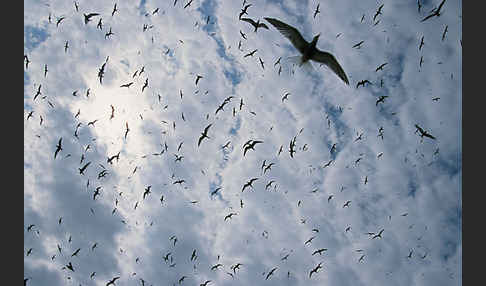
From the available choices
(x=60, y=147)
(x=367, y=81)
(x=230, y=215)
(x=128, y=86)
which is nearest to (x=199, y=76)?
(x=128, y=86)

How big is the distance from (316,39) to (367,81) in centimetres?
833

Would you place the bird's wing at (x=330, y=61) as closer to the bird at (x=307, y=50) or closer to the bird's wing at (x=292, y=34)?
the bird at (x=307, y=50)

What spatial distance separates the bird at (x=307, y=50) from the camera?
1009 cm

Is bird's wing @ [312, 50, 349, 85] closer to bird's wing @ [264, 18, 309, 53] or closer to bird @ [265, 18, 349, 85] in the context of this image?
bird @ [265, 18, 349, 85]

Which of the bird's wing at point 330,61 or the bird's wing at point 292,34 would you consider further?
the bird's wing at point 330,61

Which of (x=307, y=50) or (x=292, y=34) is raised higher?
(x=292, y=34)

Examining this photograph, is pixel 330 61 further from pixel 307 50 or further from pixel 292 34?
pixel 292 34

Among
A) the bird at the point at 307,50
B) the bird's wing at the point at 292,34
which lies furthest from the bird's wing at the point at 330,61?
the bird's wing at the point at 292,34

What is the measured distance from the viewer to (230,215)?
25.3m

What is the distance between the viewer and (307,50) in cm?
1060

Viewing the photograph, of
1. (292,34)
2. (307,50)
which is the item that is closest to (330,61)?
(307,50)

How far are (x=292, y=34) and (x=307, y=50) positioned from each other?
2.76ft

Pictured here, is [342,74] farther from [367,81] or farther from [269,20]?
[367,81]

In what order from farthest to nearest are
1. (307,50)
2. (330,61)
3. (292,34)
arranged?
Result: (330,61), (307,50), (292,34)
